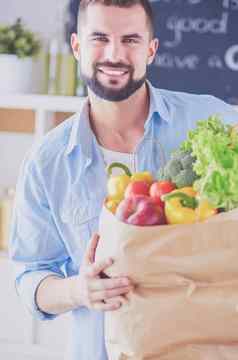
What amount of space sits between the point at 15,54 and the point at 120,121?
60.9 inches

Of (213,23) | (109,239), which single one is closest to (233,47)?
(213,23)

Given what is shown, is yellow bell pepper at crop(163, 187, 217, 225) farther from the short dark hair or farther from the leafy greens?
the short dark hair

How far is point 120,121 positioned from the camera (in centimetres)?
190

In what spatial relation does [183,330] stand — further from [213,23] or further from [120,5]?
[213,23]

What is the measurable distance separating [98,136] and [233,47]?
1560 millimetres

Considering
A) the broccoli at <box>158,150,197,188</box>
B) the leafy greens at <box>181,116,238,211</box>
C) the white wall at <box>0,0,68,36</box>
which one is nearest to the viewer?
the leafy greens at <box>181,116,238,211</box>

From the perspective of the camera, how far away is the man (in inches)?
71.1

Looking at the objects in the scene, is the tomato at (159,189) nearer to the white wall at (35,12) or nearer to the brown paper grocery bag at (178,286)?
the brown paper grocery bag at (178,286)

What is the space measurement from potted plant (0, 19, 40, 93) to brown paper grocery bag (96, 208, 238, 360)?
1.99 m

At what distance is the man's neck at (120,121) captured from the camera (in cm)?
189

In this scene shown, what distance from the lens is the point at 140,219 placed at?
1.38m

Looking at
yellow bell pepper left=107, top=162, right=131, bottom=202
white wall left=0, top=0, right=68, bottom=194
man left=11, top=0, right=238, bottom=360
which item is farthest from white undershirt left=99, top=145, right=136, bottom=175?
white wall left=0, top=0, right=68, bottom=194

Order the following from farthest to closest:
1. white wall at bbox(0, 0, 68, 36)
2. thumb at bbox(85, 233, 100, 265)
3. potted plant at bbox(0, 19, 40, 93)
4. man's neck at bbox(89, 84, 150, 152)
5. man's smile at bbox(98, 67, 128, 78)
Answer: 1. white wall at bbox(0, 0, 68, 36)
2. potted plant at bbox(0, 19, 40, 93)
3. man's neck at bbox(89, 84, 150, 152)
4. man's smile at bbox(98, 67, 128, 78)
5. thumb at bbox(85, 233, 100, 265)

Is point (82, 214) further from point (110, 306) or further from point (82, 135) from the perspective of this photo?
point (110, 306)
